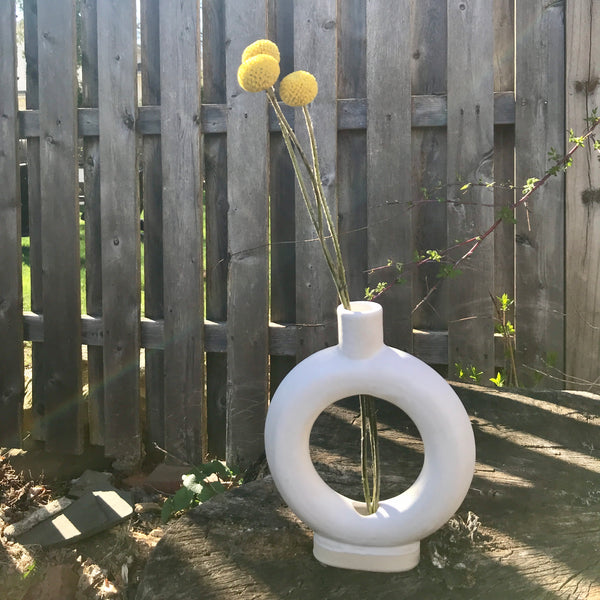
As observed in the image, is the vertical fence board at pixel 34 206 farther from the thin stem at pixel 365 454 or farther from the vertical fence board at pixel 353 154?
the thin stem at pixel 365 454

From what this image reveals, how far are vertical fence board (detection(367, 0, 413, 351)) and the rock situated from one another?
1424 mm

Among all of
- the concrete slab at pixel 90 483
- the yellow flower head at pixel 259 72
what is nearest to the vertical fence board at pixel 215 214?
the concrete slab at pixel 90 483

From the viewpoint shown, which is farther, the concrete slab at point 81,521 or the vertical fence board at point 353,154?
the vertical fence board at point 353,154

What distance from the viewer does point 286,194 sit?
313cm

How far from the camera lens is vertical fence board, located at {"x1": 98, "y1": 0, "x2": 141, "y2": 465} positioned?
3.16 m

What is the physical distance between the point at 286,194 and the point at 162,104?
59 centimetres

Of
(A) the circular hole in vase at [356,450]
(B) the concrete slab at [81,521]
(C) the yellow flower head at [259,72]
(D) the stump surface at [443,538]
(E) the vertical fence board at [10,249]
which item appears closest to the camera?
(C) the yellow flower head at [259,72]

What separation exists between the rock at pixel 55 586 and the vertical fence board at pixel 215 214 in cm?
123

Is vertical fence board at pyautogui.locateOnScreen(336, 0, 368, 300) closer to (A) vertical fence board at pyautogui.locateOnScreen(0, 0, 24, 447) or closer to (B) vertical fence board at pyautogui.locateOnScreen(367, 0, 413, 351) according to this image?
(B) vertical fence board at pyautogui.locateOnScreen(367, 0, 413, 351)

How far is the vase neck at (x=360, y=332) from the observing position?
140 cm

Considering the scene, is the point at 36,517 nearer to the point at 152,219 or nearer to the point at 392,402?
the point at 152,219

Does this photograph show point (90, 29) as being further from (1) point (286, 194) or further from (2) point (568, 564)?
(2) point (568, 564)

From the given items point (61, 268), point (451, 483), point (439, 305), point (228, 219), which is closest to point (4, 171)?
point (61, 268)

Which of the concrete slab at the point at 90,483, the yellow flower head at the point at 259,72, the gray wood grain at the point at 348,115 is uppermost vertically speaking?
the gray wood grain at the point at 348,115
